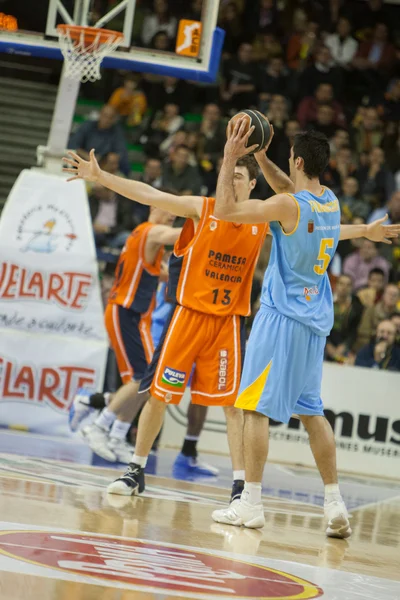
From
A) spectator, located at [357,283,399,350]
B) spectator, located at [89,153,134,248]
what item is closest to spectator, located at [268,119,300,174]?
spectator, located at [89,153,134,248]

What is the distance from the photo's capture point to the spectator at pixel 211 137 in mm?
14992

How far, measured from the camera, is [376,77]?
17.4 metres

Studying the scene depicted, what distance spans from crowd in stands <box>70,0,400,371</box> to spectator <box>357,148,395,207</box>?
0.02 m

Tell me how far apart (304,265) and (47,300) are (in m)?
5.01

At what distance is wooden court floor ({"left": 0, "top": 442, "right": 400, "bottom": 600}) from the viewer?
3688 mm

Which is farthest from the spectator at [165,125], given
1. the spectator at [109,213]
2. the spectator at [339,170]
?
the spectator at [339,170]

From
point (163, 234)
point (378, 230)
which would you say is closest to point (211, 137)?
point (163, 234)

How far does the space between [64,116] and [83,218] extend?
1.36m

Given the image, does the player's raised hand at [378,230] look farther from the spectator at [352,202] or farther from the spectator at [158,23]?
the spectator at [352,202]

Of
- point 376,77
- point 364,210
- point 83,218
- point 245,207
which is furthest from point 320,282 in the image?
point 376,77

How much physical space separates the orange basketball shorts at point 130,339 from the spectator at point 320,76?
8650 millimetres

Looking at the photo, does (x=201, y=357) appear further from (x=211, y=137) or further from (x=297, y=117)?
(x=297, y=117)

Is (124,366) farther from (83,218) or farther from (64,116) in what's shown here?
(64,116)

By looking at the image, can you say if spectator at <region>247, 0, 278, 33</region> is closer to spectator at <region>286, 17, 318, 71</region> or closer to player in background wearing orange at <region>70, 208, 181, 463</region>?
spectator at <region>286, 17, 318, 71</region>
